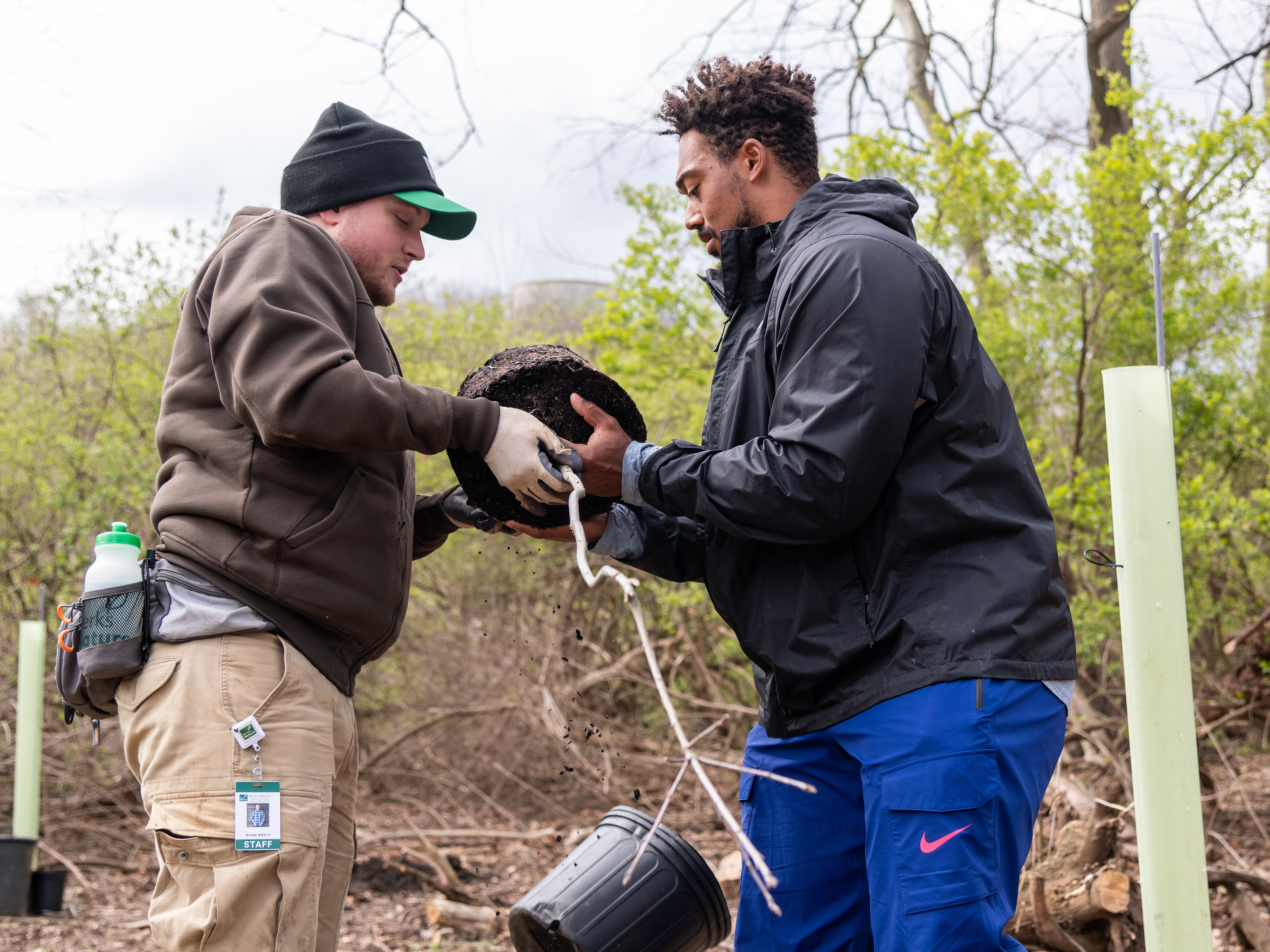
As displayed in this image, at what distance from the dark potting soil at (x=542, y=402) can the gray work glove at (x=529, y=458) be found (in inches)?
4.6

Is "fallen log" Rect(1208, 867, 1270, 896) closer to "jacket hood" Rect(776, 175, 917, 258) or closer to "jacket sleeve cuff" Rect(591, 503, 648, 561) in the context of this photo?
"jacket sleeve cuff" Rect(591, 503, 648, 561)

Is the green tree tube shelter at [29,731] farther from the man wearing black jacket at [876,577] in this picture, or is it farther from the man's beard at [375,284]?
the man wearing black jacket at [876,577]

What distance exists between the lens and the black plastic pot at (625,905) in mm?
2545

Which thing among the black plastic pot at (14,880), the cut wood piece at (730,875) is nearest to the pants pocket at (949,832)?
the cut wood piece at (730,875)

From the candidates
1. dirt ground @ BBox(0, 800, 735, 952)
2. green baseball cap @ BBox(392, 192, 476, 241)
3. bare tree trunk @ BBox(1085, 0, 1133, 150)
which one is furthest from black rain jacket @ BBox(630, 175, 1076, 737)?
bare tree trunk @ BBox(1085, 0, 1133, 150)

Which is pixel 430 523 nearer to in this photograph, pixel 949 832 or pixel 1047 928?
pixel 949 832

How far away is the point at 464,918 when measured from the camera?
4.65 m

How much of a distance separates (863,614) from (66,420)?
696cm

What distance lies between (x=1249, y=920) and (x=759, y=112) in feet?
10.5

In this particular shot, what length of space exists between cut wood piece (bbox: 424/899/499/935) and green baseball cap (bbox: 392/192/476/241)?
10.4ft

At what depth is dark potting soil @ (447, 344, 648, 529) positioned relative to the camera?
2.47 metres

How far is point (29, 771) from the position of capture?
5121mm

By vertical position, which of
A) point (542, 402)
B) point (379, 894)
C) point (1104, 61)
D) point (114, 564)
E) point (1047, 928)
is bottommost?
point (379, 894)

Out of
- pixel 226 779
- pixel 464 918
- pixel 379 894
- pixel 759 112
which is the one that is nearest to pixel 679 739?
Result: pixel 226 779
